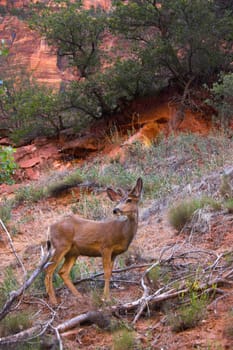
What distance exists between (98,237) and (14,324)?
1.11 metres

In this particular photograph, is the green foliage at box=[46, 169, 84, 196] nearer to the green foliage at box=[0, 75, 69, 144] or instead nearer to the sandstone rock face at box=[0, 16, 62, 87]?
the green foliage at box=[0, 75, 69, 144]

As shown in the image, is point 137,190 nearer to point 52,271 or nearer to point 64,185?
point 52,271

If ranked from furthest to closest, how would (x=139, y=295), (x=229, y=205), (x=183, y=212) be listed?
1. (x=183, y=212)
2. (x=229, y=205)
3. (x=139, y=295)

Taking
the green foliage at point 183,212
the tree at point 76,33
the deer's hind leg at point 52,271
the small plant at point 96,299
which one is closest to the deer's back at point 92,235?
the deer's hind leg at point 52,271

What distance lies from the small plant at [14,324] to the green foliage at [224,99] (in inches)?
465

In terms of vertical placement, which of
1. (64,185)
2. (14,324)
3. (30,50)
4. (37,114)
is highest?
(14,324)

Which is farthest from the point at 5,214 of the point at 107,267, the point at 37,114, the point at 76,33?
the point at 76,33

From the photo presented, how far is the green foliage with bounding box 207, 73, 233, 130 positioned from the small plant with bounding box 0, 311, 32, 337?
11809 mm

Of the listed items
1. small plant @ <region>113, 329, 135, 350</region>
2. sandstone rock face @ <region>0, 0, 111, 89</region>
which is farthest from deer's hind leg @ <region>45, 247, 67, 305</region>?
sandstone rock face @ <region>0, 0, 111, 89</region>

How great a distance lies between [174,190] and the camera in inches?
388

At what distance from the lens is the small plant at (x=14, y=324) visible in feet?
16.0

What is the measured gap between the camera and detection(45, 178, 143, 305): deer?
5238mm

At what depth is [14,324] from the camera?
488cm

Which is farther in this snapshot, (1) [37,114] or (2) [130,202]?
(1) [37,114]
